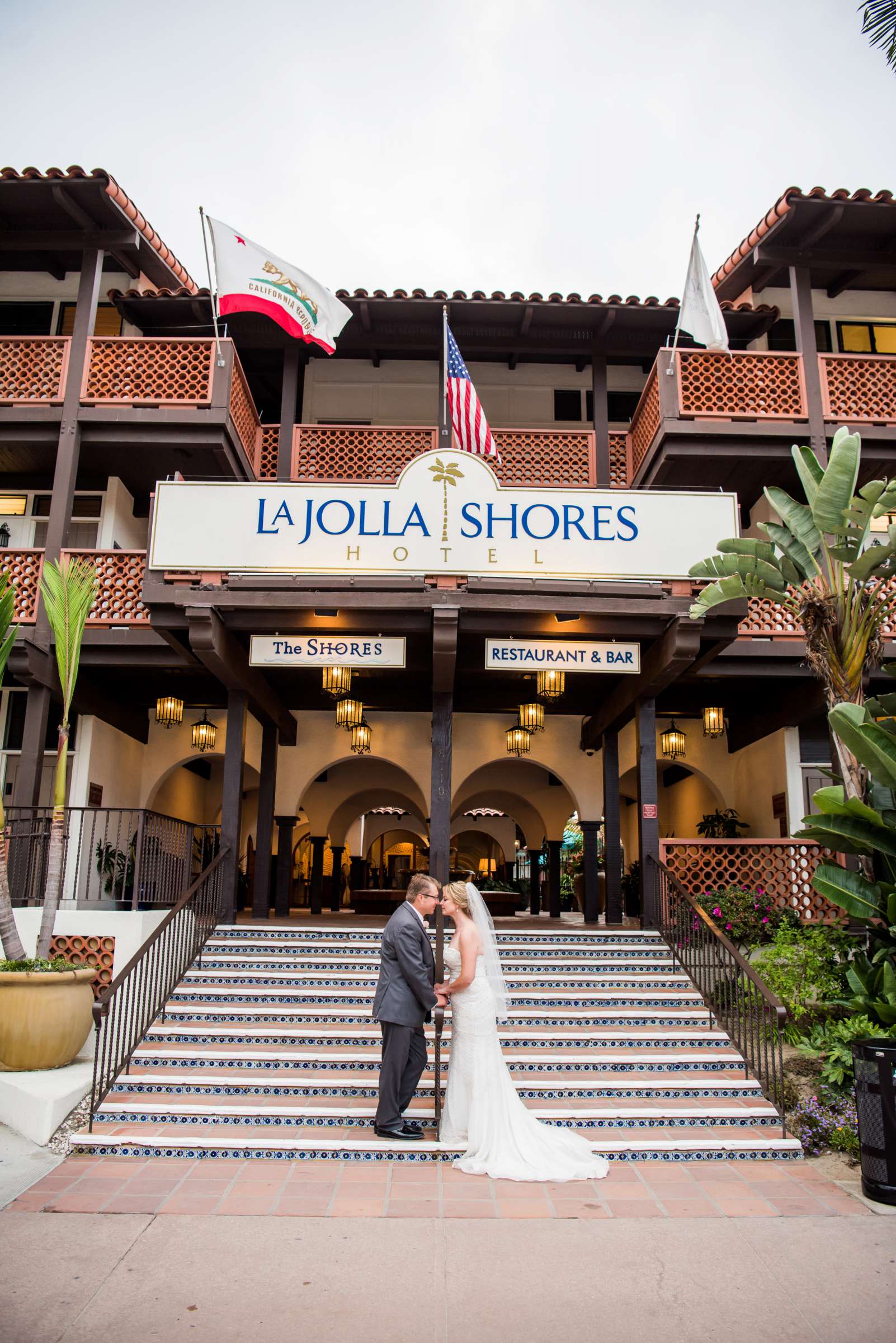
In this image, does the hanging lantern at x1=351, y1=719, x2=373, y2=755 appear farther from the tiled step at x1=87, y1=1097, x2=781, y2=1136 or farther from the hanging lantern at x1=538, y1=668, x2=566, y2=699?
the tiled step at x1=87, y1=1097, x2=781, y2=1136

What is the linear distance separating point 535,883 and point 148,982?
13.8 m

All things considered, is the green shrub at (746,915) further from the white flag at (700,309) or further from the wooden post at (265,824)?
the white flag at (700,309)

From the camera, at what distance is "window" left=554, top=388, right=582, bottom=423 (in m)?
16.8

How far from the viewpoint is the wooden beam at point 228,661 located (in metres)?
11.0

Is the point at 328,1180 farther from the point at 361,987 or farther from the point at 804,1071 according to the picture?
the point at 804,1071

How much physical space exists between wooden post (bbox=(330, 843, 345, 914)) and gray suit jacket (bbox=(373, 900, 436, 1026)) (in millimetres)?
14356

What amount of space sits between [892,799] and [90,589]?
817 centimetres

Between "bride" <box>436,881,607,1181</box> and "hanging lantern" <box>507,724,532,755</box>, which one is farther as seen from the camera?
"hanging lantern" <box>507,724,532,755</box>

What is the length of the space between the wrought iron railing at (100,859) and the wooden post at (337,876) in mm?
6631

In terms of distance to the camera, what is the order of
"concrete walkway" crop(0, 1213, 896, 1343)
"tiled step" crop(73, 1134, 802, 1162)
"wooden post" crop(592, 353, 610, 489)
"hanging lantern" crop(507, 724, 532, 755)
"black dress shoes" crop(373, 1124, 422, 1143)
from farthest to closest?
"hanging lantern" crop(507, 724, 532, 755), "wooden post" crop(592, 353, 610, 489), "black dress shoes" crop(373, 1124, 422, 1143), "tiled step" crop(73, 1134, 802, 1162), "concrete walkway" crop(0, 1213, 896, 1343)

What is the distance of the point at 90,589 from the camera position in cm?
1005

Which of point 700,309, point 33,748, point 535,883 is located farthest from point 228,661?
point 535,883

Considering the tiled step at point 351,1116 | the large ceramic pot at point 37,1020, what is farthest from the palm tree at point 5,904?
the tiled step at point 351,1116

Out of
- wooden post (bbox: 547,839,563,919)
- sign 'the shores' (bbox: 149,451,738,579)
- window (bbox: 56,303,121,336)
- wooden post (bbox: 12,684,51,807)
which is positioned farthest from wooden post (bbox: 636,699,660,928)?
window (bbox: 56,303,121,336)
